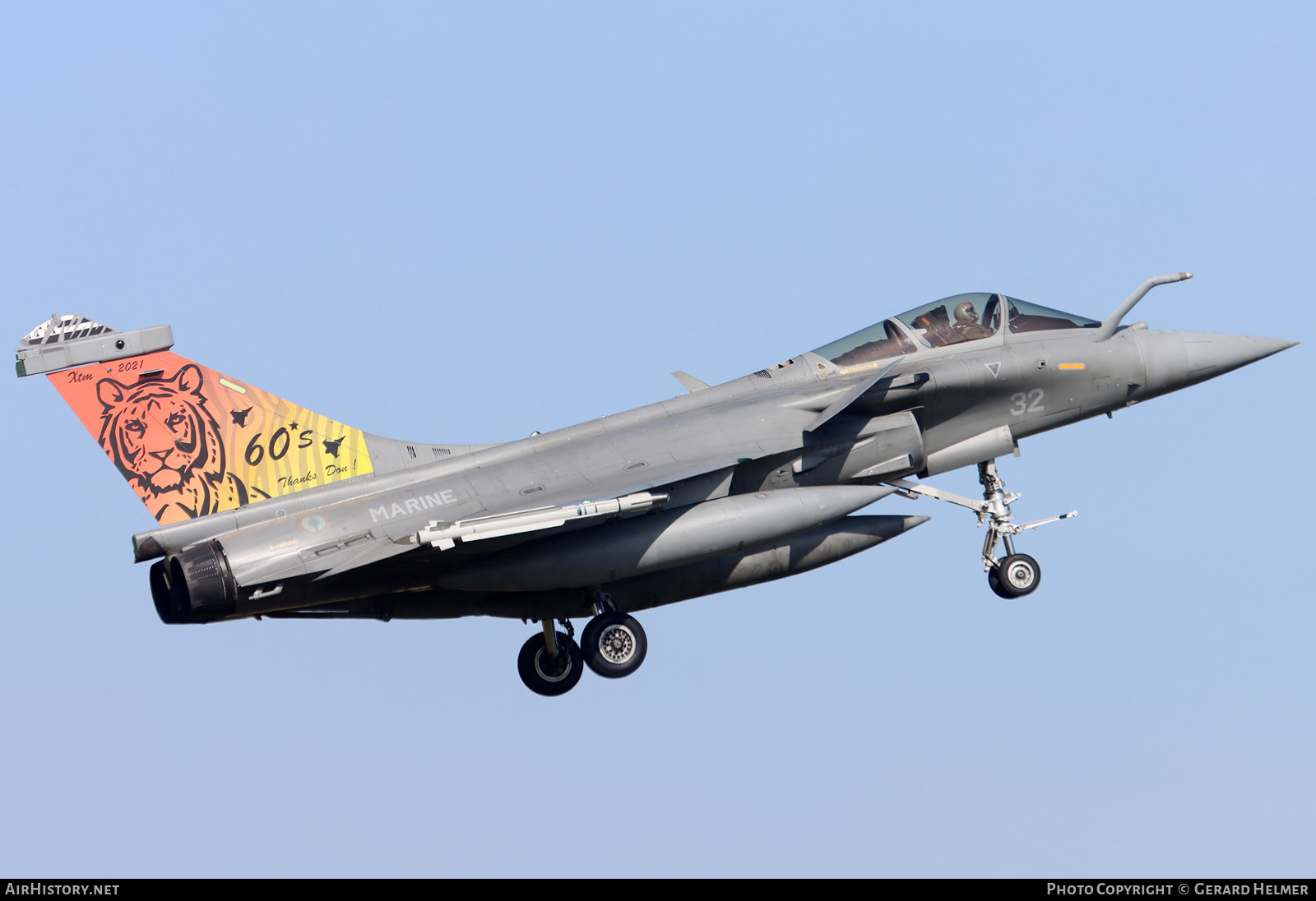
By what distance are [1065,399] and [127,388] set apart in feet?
33.8

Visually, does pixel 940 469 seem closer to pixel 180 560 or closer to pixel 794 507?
pixel 794 507

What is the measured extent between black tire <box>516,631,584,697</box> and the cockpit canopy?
4.42 meters

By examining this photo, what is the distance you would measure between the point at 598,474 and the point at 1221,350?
7703 mm

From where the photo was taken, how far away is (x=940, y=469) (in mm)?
20000

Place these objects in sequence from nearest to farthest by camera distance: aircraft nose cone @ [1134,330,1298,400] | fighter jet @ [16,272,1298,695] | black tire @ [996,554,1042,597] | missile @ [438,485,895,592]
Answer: fighter jet @ [16,272,1298,695]
missile @ [438,485,895,592]
black tire @ [996,554,1042,597]
aircraft nose cone @ [1134,330,1298,400]

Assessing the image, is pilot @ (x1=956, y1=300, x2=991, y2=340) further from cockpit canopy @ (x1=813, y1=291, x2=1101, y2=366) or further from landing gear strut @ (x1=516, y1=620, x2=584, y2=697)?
landing gear strut @ (x1=516, y1=620, x2=584, y2=697)

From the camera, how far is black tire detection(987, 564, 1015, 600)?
20.0 metres

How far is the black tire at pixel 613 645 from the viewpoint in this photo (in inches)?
737

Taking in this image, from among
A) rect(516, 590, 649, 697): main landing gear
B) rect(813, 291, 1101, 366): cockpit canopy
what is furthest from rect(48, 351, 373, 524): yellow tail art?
rect(813, 291, 1101, 366): cockpit canopy

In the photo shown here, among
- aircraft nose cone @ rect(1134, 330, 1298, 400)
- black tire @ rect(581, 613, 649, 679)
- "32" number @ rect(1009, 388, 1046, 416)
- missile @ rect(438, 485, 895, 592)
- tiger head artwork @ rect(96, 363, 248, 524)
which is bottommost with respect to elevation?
black tire @ rect(581, 613, 649, 679)

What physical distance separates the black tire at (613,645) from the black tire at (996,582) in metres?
4.11

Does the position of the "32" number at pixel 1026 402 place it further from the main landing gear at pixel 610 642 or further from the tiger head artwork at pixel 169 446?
the tiger head artwork at pixel 169 446
